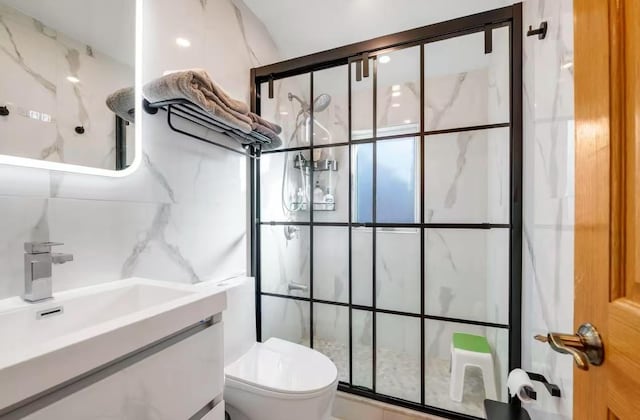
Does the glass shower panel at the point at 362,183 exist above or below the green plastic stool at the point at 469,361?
above

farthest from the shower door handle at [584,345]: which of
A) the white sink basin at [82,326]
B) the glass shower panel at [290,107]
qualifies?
the glass shower panel at [290,107]

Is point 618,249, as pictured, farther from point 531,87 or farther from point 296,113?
point 296,113

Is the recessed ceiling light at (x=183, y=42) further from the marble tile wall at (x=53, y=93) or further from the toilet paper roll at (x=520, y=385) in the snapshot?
the toilet paper roll at (x=520, y=385)

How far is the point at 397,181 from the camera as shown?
171cm

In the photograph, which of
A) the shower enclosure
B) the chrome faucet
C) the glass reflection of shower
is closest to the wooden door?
the shower enclosure

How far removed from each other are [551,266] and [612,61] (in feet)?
2.35

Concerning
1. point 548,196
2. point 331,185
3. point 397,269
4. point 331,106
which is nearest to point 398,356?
point 397,269

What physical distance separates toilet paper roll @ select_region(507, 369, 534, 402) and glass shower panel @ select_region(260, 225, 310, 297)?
115 cm

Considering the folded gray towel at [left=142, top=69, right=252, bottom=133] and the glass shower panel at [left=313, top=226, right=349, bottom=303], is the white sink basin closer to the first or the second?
the folded gray towel at [left=142, top=69, right=252, bottom=133]

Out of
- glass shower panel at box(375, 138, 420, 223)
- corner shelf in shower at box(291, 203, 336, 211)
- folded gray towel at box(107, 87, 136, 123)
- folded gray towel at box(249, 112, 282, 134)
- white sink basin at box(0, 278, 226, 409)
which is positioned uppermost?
folded gray towel at box(249, 112, 282, 134)

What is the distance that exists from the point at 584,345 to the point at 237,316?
1291mm

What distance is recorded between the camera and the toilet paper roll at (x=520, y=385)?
923 millimetres

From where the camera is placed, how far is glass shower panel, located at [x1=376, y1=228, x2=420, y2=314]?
1.70 m

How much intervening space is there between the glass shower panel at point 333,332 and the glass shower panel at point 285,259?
189 mm
